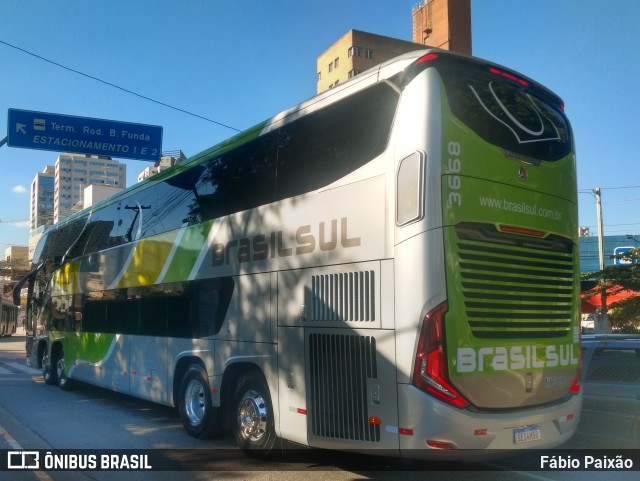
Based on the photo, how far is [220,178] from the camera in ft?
27.7

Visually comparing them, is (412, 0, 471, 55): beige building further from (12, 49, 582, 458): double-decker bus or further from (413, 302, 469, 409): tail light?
(413, 302, 469, 409): tail light

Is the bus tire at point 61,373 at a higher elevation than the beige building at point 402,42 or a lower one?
lower

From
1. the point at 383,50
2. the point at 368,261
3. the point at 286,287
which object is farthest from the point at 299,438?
the point at 383,50

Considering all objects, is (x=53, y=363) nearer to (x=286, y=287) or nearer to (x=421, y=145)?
(x=286, y=287)

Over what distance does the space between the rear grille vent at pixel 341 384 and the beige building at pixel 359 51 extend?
60.0 metres

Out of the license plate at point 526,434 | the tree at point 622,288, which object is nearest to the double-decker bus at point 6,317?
the tree at point 622,288

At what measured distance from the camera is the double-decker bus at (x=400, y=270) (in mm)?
5332

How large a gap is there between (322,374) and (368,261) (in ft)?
4.41

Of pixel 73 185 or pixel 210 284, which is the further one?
pixel 73 185

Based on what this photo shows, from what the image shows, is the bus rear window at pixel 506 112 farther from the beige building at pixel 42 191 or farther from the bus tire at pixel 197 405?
the beige building at pixel 42 191

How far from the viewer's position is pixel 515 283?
5840 mm

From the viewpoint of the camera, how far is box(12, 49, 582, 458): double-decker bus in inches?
210

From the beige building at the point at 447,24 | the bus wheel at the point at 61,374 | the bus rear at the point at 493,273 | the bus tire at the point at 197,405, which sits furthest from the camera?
the beige building at the point at 447,24

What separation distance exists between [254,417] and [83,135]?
9.89m
